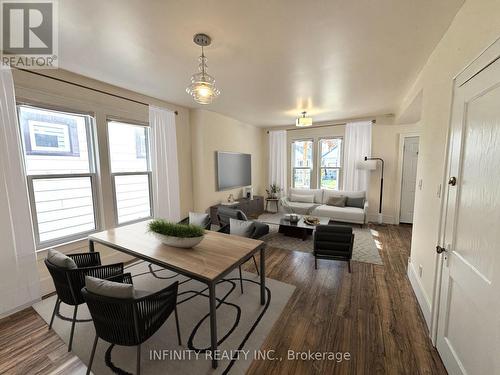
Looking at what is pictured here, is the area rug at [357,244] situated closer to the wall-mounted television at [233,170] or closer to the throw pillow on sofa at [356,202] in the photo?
the throw pillow on sofa at [356,202]

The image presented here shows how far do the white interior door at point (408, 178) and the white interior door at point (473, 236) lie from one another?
4.09 m

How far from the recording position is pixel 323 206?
5.35 m

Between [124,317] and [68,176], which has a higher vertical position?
[68,176]

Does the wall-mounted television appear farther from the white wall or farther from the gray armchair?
the white wall

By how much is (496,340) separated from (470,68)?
5.19ft

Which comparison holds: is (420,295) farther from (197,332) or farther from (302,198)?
(302,198)

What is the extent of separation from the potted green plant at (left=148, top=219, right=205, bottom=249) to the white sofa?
12.5ft

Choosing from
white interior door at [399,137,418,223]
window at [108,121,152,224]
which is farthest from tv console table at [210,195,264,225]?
white interior door at [399,137,418,223]

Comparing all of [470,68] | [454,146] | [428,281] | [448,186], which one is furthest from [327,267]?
[470,68]

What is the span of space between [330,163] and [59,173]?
584 cm

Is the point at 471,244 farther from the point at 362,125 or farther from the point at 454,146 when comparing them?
the point at 362,125

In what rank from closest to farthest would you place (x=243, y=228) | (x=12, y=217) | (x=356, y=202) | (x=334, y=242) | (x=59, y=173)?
(x=12, y=217), (x=59, y=173), (x=243, y=228), (x=334, y=242), (x=356, y=202)

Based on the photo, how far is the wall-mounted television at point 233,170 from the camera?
16.4 feet

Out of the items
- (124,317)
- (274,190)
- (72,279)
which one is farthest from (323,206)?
(72,279)
